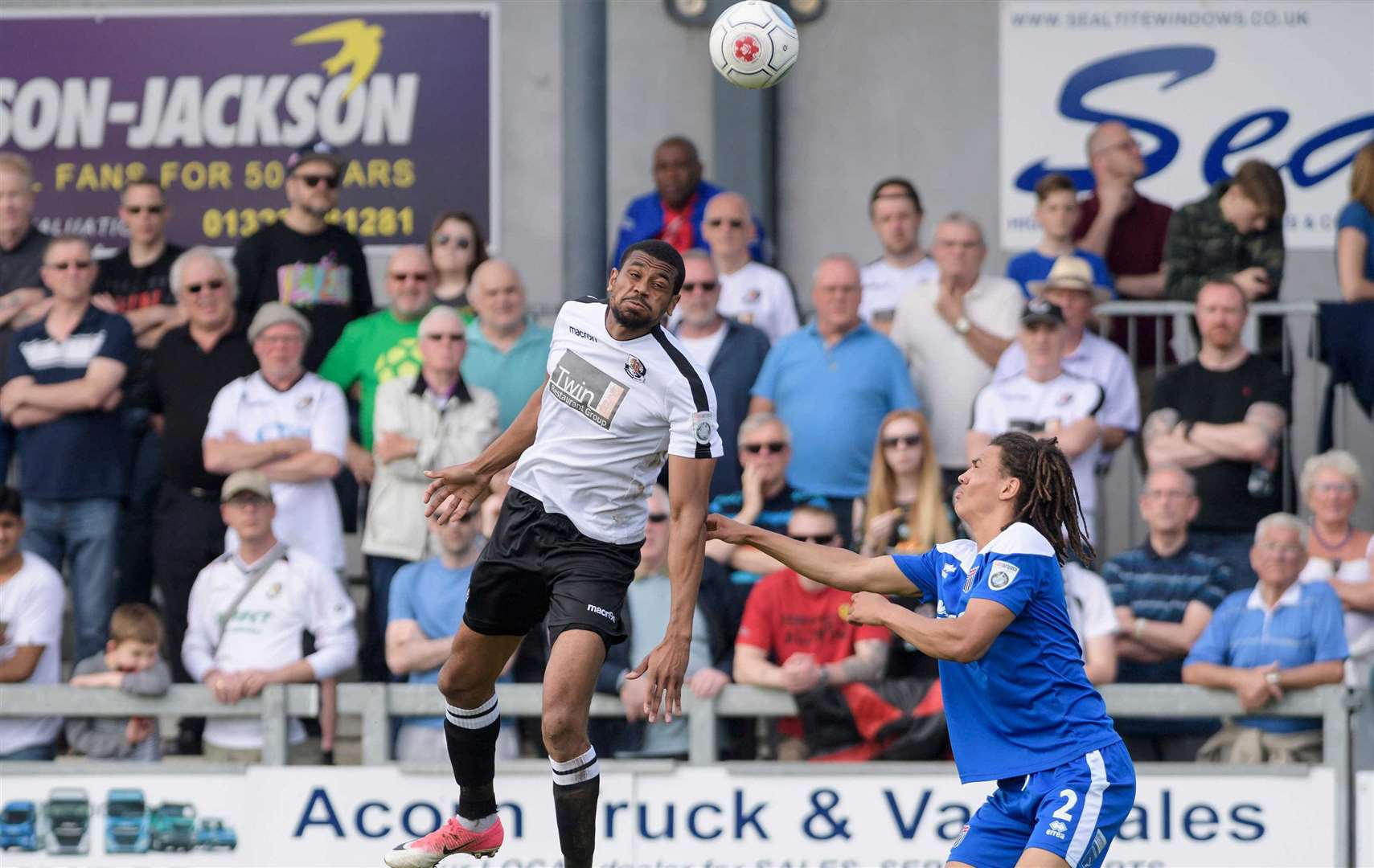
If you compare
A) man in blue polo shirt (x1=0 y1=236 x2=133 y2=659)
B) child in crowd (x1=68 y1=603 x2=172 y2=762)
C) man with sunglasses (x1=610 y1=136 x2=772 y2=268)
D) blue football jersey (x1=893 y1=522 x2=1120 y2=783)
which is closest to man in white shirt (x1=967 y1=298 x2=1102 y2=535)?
man with sunglasses (x1=610 y1=136 x2=772 y2=268)

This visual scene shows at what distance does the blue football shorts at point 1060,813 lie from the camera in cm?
598

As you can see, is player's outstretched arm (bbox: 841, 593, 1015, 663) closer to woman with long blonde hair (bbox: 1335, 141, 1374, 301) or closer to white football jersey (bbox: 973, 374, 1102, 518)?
white football jersey (bbox: 973, 374, 1102, 518)

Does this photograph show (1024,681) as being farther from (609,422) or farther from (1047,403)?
(1047,403)

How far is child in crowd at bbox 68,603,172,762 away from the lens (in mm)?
9594

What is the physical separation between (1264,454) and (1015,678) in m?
4.51

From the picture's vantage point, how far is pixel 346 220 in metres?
14.3

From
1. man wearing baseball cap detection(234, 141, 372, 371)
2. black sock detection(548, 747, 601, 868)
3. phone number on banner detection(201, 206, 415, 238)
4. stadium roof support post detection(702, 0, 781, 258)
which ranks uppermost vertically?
stadium roof support post detection(702, 0, 781, 258)

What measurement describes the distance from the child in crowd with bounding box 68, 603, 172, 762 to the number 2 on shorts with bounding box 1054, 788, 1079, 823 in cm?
511

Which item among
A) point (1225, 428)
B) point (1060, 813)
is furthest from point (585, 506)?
point (1225, 428)

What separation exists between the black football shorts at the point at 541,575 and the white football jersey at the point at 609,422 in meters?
0.06

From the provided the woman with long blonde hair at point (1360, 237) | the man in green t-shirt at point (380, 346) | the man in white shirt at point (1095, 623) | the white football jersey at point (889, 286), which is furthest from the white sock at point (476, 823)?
the woman with long blonde hair at point (1360, 237)

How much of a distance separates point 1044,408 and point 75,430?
5.06 metres

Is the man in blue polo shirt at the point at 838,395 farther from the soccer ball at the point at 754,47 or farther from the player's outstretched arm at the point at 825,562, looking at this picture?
the player's outstretched arm at the point at 825,562

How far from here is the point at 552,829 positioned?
30.8ft
